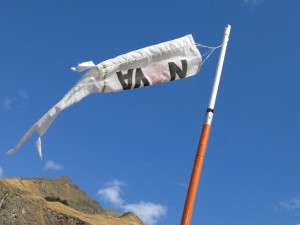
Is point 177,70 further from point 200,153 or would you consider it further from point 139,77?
point 200,153

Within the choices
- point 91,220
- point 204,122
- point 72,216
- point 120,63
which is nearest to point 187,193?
point 204,122

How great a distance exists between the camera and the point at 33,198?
161 meters

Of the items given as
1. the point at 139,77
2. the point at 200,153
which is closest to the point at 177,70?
the point at 139,77

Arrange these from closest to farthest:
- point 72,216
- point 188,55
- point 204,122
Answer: point 204,122
point 188,55
point 72,216

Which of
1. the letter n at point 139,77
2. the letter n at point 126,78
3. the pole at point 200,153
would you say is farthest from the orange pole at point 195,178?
the letter n at point 126,78

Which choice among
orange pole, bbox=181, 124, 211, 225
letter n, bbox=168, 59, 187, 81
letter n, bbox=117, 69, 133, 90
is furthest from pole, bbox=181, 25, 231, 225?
letter n, bbox=117, 69, 133, 90

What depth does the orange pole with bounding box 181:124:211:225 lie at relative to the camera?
10.2 meters

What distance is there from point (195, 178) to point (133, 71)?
10.7 ft

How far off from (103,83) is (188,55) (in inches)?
103

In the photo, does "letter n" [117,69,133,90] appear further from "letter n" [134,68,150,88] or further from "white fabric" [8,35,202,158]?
"letter n" [134,68,150,88]

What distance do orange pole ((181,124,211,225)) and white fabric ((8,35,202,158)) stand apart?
7.28 ft

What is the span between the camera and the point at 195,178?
1041cm

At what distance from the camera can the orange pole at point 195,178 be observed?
10172 millimetres

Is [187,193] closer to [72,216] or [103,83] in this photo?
[103,83]
